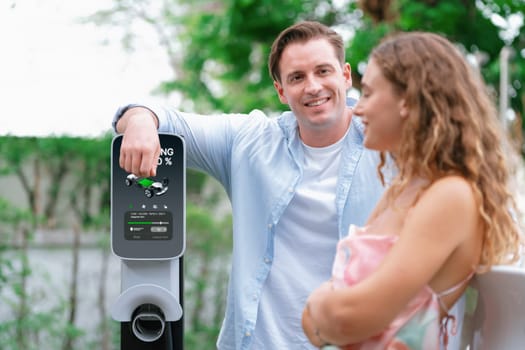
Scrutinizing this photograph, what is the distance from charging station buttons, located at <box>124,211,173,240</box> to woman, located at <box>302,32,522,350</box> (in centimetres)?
110

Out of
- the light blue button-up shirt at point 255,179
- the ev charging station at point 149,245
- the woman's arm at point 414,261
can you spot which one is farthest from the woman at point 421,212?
the ev charging station at point 149,245

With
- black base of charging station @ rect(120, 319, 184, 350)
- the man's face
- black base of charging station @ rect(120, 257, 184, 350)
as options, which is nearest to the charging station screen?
black base of charging station @ rect(120, 257, 184, 350)

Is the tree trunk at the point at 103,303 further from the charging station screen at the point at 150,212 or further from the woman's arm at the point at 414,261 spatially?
the woman's arm at the point at 414,261

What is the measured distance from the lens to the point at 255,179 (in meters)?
2.25

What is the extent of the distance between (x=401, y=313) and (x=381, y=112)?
0.34 meters

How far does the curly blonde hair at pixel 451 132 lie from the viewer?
1.26 metres

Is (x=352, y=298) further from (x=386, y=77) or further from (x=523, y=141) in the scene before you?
(x=523, y=141)

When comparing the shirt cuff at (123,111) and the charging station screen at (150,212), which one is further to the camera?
the charging station screen at (150,212)

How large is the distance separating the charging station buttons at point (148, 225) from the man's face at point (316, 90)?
1.65 feet

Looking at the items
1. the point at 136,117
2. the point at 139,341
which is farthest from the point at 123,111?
the point at 139,341

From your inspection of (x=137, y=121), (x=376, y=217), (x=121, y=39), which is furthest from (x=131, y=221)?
(x=121, y=39)

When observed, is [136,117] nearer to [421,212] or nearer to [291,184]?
[291,184]

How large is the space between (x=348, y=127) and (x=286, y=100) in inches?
8.0

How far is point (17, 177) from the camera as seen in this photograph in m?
5.68
